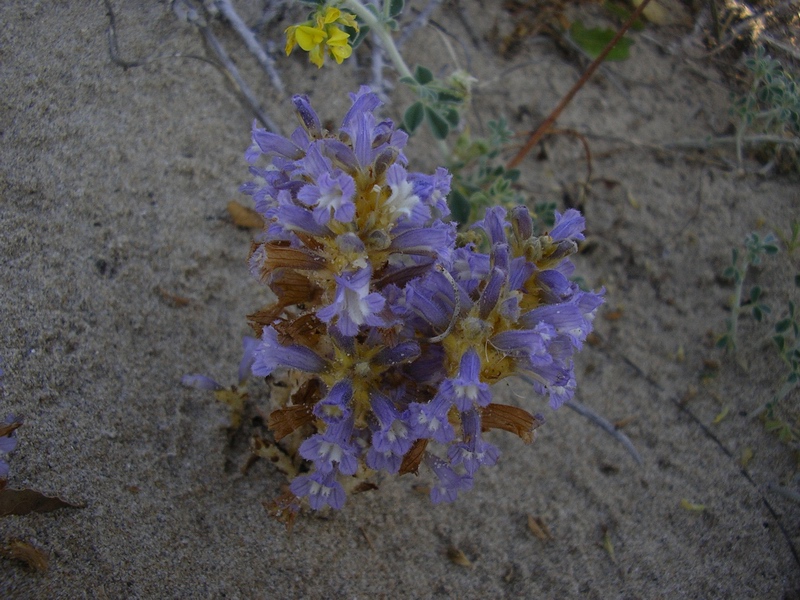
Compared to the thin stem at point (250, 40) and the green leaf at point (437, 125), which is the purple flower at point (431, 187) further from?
the thin stem at point (250, 40)

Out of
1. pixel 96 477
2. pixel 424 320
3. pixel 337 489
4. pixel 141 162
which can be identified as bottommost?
pixel 96 477

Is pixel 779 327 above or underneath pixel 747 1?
underneath

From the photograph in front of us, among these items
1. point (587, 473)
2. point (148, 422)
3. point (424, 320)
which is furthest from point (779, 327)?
point (148, 422)

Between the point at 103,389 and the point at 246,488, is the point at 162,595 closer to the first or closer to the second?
the point at 246,488

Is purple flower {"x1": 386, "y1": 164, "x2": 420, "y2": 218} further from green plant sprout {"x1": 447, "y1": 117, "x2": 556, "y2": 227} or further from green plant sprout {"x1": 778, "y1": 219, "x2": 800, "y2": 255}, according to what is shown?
green plant sprout {"x1": 778, "y1": 219, "x2": 800, "y2": 255}

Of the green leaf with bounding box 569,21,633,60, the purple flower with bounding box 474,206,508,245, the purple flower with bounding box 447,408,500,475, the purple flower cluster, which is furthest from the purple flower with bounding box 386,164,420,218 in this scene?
the green leaf with bounding box 569,21,633,60

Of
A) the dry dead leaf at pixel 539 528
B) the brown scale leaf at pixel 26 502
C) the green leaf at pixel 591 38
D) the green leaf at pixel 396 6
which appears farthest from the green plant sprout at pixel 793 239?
the brown scale leaf at pixel 26 502
